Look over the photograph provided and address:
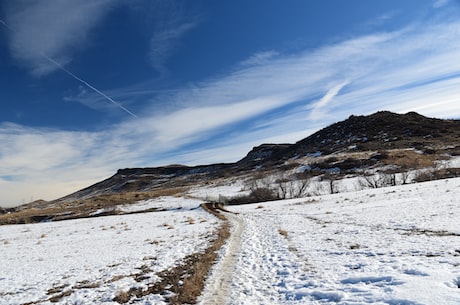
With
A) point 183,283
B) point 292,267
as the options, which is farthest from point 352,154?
point 183,283

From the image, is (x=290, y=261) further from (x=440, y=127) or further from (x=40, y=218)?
(x=440, y=127)

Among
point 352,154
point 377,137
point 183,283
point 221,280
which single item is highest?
point 377,137

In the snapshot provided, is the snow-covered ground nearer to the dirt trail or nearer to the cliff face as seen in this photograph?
the dirt trail

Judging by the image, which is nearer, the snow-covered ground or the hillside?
the snow-covered ground

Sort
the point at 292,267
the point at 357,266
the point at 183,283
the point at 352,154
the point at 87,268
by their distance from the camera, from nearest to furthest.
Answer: the point at 357,266
the point at 183,283
the point at 292,267
the point at 87,268
the point at 352,154

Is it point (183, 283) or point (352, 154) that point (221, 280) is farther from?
point (352, 154)

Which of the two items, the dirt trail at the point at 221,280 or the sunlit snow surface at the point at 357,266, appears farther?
the dirt trail at the point at 221,280

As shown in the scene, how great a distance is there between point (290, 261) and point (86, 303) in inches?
290

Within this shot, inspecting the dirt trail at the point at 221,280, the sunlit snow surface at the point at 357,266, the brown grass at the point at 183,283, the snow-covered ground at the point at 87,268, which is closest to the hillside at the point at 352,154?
the sunlit snow surface at the point at 357,266

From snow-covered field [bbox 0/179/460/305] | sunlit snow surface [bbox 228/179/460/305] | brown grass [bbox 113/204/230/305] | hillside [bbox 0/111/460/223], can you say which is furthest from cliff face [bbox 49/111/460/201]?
brown grass [bbox 113/204/230/305]

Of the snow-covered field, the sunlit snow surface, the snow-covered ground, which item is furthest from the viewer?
the snow-covered ground

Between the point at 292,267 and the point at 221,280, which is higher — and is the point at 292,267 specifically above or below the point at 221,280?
below

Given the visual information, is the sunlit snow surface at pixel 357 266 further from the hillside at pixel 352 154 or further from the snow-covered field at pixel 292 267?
the hillside at pixel 352 154

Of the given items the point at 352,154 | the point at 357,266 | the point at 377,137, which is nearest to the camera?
the point at 357,266
